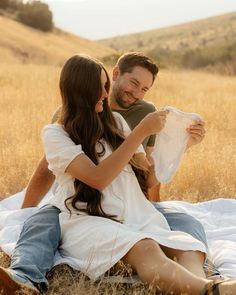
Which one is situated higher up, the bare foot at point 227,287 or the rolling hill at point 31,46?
the bare foot at point 227,287

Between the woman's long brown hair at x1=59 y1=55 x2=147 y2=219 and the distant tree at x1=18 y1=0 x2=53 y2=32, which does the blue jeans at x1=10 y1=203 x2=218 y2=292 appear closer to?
the woman's long brown hair at x1=59 y1=55 x2=147 y2=219

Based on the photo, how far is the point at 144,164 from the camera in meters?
4.20

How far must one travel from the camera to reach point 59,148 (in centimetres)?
384

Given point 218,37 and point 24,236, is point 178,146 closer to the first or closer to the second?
point 24,236

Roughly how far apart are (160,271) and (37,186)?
1.76 m

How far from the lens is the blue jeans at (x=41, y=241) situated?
3.54 metres

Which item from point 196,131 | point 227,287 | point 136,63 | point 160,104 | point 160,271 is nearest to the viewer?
point 227,287

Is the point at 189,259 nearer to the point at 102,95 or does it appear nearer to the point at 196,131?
the point at 196,131

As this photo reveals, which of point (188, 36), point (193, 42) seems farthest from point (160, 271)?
point (188, 36)

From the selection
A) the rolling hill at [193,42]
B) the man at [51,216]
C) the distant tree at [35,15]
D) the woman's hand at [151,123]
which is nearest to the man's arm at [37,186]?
the man at [51,216]

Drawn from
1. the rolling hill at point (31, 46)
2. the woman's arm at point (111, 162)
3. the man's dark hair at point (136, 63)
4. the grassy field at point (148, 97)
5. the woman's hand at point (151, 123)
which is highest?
the man's dark hair at point (136, 63)

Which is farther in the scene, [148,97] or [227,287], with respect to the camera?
[148,97]

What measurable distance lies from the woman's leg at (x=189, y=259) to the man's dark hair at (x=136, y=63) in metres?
1.49

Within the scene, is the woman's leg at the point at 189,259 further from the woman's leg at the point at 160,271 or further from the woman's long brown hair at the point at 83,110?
the woman's long brown hair at the point at 83,110
